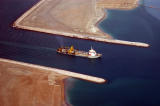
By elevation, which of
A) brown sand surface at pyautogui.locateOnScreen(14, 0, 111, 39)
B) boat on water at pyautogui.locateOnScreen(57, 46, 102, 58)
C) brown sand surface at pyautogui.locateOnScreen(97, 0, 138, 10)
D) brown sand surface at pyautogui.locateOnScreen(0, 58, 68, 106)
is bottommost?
brown sand surface at pyautogui.locateOnScreen(0, 58, 68, 106)

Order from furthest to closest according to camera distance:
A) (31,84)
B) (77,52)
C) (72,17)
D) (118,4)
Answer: (118,4) < (72,17) < (77,52) < (31,84)

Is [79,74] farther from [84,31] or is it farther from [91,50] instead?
[84,31]

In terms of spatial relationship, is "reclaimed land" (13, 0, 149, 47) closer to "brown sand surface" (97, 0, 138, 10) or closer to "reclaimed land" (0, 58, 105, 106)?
"brown sand surface" (97, 0, 138, 10)

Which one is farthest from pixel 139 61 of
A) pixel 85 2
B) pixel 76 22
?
pixel 85 2

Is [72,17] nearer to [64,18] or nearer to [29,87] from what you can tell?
[64,18]

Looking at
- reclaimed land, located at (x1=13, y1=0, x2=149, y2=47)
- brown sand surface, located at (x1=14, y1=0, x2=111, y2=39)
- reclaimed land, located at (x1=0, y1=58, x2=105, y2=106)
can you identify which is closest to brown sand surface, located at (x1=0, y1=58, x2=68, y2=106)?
reclaimed land, located at (x1=0, y1=58, x2=105, y2=106)

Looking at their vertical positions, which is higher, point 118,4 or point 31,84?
point 118,4

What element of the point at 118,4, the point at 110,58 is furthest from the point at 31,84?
the point at 118,4

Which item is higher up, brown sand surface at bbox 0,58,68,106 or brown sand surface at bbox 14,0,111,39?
brown sand surface at bbox 14,0,111,39
